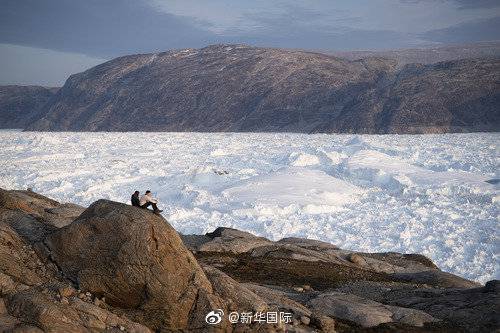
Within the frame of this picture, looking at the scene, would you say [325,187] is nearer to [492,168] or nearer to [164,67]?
[492,168]

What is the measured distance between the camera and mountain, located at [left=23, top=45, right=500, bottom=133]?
69500 millimetres

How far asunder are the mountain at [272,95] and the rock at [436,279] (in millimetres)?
56404

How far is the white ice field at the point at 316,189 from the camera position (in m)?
18.0

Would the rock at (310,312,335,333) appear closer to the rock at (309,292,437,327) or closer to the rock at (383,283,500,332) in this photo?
the rock at (309,292,437,327)

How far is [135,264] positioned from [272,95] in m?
82.9

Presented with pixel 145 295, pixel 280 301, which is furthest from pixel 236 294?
pixel 145 295

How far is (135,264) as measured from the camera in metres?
7.14

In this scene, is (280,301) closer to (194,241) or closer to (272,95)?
(194,241)

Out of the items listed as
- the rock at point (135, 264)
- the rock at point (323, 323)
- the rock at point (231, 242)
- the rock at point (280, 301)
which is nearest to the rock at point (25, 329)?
the rock at point (135, 264)

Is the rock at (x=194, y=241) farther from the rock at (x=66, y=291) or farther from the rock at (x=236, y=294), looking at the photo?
the rock at (x=66, y=291)

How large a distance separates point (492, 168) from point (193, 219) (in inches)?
738

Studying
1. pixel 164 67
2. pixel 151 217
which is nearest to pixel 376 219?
pixel 151 217

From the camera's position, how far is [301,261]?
11930 mm

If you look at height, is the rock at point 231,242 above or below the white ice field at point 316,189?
above
